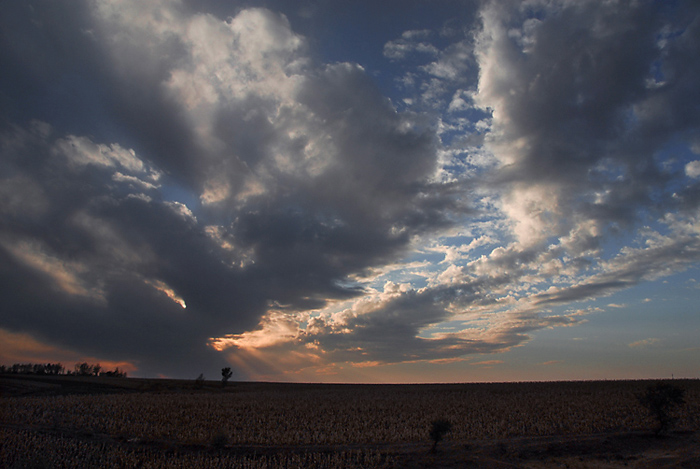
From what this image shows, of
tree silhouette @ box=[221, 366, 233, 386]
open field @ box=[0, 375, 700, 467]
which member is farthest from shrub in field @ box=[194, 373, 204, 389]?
open field @ box=[0, 375, 700, 467]

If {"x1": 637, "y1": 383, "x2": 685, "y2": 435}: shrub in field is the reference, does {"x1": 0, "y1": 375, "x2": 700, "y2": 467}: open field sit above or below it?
below

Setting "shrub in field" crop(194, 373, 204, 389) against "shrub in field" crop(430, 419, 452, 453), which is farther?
"shrub in field" crop(194, 373, 204, 389)

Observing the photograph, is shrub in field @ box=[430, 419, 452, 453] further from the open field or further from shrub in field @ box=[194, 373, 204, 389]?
shrub in field @ box=[194, 373, 204, 389]

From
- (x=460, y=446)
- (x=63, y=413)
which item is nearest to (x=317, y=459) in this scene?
(x=460, y=446)

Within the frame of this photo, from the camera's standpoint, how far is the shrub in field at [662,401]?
28.9 metres

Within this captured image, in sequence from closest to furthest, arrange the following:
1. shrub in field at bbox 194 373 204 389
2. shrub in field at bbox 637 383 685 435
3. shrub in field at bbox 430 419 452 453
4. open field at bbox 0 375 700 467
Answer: open field at bbox 0 375 700 467 → shrub in field at bbox 430 419 452 453 → shrub in field at bbox 637 383 685 435 → shrub in field at bbox 194 373 204 389

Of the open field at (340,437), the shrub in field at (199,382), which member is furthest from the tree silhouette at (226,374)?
the open field at (340,437)

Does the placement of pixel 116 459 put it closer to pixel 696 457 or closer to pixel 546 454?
pixel 546 454

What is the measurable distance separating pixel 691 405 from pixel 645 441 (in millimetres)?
22047

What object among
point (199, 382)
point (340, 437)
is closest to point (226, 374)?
point (199, 382)

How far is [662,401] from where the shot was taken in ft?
96.4

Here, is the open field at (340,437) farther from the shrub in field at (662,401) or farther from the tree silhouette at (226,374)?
the tree silhouette at (226,374)

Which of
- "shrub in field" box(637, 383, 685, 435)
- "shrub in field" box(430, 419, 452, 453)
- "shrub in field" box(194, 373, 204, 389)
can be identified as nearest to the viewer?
"shrub in field" box(430, 419, 452, 453)

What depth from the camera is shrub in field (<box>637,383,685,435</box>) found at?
28922 millimetres
